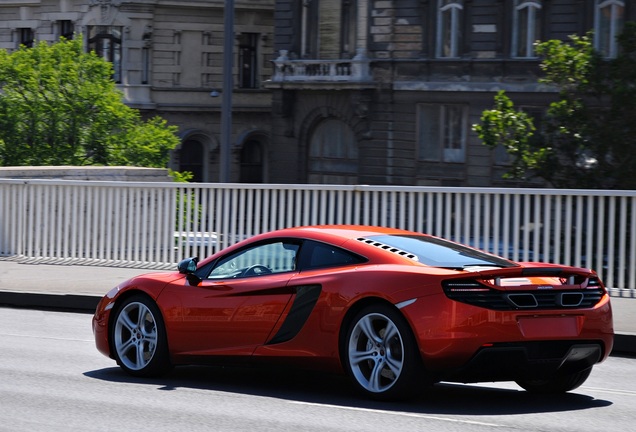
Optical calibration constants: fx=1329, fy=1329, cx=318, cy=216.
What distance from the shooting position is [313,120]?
149ft

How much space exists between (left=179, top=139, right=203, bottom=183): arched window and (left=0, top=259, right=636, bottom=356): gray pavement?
31.1 metres

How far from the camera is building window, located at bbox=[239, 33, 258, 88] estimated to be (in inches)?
2039

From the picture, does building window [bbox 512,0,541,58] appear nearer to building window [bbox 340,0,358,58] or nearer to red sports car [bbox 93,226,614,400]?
building window [bbox 340,0,358,58]

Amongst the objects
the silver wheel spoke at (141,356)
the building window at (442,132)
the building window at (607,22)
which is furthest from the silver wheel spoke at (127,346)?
the building window at (442,132)

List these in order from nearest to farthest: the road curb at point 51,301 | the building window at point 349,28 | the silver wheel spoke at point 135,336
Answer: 1. the silver wheel spoke at point 135,336
2. the road curb at point 51,301
3. the building window at point 349,28

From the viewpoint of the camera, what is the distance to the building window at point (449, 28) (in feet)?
136

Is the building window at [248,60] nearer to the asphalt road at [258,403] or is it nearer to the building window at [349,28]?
the building window at [349,28]

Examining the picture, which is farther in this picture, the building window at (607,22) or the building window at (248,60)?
the building window at (248,60)

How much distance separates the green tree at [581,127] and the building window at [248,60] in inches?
1067

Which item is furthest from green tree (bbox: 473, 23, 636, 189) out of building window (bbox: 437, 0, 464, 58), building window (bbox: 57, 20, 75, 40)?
building window (bbox: 57, 20, 75, 40)

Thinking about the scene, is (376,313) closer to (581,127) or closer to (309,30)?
(581,127)

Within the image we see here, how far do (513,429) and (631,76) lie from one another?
17.6m

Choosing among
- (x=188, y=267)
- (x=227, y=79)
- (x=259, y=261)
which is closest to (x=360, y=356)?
(x=259, y=261)

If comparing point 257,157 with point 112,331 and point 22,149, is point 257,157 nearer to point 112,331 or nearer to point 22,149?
point 22,149
